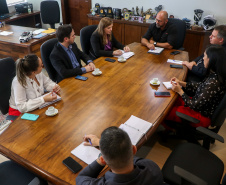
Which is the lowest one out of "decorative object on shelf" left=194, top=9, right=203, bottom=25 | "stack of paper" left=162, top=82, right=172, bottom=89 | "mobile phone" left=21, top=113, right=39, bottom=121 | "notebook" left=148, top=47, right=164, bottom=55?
"mobile phone" left=21, top=113, right=39, bottom=121

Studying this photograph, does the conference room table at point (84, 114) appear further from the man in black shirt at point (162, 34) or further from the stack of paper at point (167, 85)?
the man in black shirt at point (162, 34)

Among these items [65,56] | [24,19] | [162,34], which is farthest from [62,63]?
[24,19]

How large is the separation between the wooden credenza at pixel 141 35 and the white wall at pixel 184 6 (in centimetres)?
48

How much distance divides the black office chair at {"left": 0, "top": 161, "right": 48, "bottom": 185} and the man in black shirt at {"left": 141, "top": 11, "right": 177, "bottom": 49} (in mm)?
2436

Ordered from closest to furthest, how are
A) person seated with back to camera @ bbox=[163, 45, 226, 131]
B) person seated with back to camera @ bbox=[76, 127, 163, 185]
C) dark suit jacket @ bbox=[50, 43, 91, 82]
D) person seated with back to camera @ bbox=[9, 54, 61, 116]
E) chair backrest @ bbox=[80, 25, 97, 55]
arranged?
person seated with back to camera @ bbox=[76, 127, 163, 185] < person seated with back to camera @ bbox=[9, 54, 61, 116] < person seated with back to camera @ bbox=[163, 45, 226, 131] < dark suit jacket @ bbox=[50, 43, 91, 82] < chair backrest @ bbox=[80, 25, 97, 55]

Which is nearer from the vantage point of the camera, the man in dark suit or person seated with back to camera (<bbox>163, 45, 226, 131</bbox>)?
person seated with back to camera (<bbox>163, 45, 226, 131</bbox>)

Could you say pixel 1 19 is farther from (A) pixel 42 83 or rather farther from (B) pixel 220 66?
(B) pixel 220 66

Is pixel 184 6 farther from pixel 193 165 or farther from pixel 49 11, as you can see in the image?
pixel 193 165

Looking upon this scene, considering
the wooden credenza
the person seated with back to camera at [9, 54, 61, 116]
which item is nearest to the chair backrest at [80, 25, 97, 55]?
the person seated with back to camera at [9, 54, 61, 116]

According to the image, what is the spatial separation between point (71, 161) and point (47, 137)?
312 millimetres

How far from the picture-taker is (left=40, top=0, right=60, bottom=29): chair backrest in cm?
502

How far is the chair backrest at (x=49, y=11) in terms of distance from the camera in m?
5.02

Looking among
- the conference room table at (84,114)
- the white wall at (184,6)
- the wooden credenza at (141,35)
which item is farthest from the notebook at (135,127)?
the white wall at (184,6)

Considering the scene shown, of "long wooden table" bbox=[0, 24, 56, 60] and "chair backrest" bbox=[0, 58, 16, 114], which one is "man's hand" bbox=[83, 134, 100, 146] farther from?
"long wooden table" bbox=[0, 24, 56, 60]
